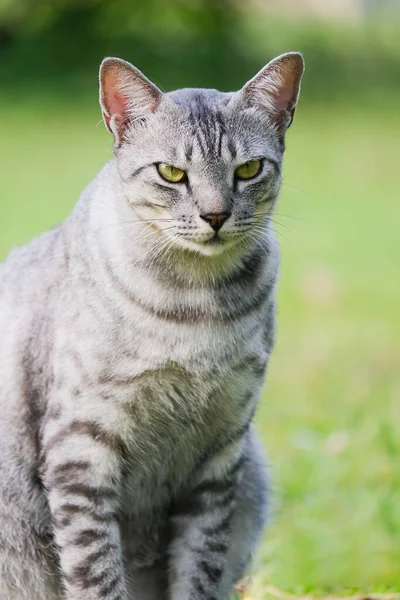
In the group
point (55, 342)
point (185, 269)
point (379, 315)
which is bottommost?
point (379, 315)

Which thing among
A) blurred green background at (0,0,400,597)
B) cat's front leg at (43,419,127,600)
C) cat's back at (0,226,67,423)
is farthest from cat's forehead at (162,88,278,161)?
cat's front leg at (43,419,127,600)

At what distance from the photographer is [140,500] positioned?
117 inches

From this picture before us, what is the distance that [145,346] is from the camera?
8.91 ft

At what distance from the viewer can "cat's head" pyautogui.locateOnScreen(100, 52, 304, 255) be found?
8.71 ft

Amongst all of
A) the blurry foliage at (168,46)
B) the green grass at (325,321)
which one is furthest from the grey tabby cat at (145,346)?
the blurry foliage at (168,46)

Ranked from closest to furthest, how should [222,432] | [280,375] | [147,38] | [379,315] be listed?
[222,432], [280,375], [379,315], [147,38]

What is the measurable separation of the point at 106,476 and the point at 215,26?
9.54 meters

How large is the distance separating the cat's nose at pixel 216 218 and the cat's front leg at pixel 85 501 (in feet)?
1.91

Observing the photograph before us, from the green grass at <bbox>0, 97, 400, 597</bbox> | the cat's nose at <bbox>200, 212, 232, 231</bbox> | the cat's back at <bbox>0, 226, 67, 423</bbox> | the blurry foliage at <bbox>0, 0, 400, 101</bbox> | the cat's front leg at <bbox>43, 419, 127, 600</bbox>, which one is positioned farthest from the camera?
the blurry foliage at <bbox>0, 0, 400, 101</bbox>

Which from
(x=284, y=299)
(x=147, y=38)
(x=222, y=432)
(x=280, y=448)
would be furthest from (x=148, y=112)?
(x=147, y=38)

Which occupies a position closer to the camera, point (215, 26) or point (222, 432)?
point (222, 432)

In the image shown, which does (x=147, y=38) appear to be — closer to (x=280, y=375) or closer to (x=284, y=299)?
(x=284, y=299)

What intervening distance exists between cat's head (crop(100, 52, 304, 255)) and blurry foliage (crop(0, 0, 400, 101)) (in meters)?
7.72

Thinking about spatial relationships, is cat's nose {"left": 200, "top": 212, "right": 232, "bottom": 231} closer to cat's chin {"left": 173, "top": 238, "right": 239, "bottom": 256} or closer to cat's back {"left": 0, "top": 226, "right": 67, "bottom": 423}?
cat's chin {"left": 173, "top": 238, "right": 239, "bottom": 256}
